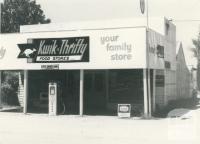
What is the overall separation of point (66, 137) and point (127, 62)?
29.5ft

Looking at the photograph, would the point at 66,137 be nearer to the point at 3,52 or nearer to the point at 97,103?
the point at 3,52

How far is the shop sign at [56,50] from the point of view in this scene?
26.0 m

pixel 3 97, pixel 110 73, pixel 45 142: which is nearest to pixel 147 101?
pixel 110 73

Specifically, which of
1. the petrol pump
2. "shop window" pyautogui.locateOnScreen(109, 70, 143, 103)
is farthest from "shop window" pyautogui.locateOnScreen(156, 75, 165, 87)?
the petrol pump

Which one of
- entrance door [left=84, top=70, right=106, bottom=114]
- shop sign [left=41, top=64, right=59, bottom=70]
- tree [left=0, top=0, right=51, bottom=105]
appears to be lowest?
entrance door [left=84, top=70, right=106, bottom=114]

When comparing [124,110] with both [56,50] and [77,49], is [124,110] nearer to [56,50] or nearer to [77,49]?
[77,49]

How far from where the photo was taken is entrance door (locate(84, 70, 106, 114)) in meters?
31.9

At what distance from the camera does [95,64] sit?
25703 mm

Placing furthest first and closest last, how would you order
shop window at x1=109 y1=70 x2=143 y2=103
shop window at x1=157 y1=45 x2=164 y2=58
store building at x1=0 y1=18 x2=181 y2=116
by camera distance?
shop window at x1=109 y1=70 x2=143 y2=103 < shop window at x1=157 y1=45 x2=164 y2=58 < store building at x1=0 y1=18 x2=181 y2=116

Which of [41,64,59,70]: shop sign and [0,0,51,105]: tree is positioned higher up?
[0,0,51,105]: tree

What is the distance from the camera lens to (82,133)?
18.2 meters

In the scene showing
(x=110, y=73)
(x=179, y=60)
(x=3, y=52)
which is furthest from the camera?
(x=179, y=60)

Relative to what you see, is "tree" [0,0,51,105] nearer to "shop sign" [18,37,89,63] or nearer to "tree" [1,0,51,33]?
"tree" [1,0,51,33]

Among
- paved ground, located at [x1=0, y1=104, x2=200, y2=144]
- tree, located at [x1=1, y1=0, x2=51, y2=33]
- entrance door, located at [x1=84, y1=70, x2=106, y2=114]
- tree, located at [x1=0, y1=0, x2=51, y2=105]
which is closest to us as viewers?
paved ground, located at [x1=0, y1=104, x2=200, y2=144]
